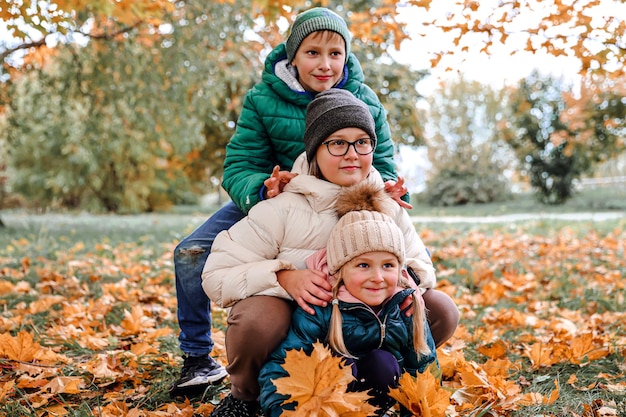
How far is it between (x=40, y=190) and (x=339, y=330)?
22.7m

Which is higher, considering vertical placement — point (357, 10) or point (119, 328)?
point (357, 10)

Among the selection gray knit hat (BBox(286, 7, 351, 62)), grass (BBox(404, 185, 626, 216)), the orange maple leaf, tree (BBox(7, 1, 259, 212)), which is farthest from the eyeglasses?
grass (BBox(404, 185, 626, 216))

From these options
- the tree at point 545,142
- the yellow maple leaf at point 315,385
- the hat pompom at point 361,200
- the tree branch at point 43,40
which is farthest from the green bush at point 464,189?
the yellow maple leaf at point 315,385

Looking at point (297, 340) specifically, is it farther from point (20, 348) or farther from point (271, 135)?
point (20, 348)

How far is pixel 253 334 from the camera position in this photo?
1743 millimetres

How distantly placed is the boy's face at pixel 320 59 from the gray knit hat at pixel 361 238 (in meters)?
0.64

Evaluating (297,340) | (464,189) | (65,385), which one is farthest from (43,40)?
(464,189)

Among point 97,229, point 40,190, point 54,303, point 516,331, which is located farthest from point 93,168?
point 516,331

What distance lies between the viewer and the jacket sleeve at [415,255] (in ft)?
6.41

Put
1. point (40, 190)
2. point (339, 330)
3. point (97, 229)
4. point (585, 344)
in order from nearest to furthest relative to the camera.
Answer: point (339, 330)
point (585, 344)
point (97, 229)
point (40, 190)

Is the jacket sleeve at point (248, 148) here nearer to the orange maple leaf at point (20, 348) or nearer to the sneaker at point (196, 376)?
the sneaker at point (196, 376)

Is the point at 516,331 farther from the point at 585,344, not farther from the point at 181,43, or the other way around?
the point at 181,43

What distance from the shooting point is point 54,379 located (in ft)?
7.16

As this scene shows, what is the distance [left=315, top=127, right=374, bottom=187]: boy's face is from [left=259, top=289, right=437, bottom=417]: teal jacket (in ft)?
1.45
